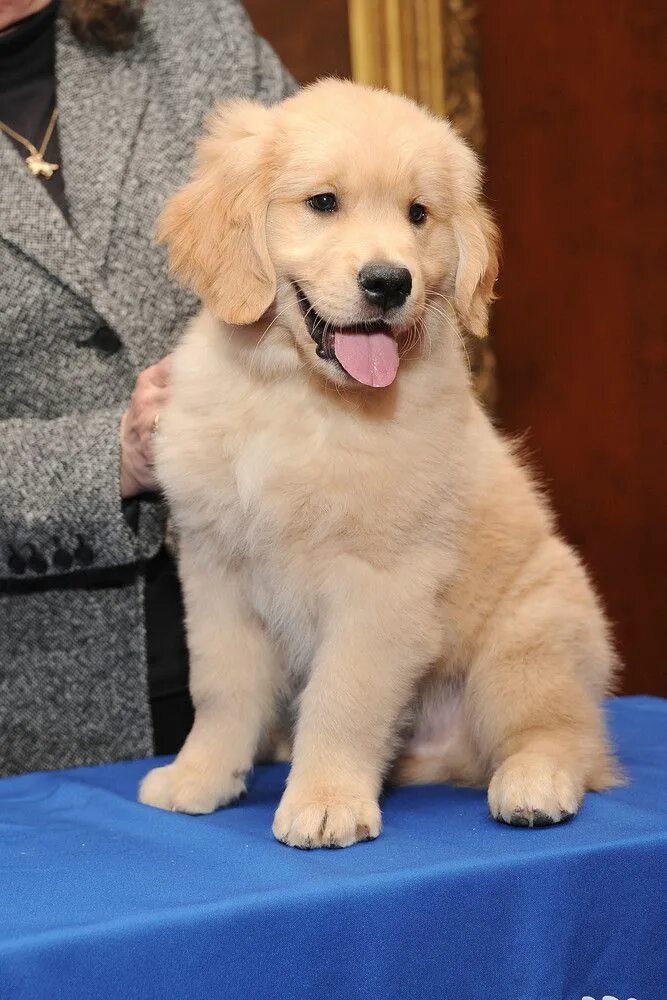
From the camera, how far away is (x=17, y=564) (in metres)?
2.20

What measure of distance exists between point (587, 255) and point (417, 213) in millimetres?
1986

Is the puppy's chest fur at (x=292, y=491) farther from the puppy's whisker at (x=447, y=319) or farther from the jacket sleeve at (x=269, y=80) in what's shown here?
the jacket sleeve at (x=269, y=80)

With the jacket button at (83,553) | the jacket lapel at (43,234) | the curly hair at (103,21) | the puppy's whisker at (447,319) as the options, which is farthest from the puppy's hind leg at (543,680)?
the curly hair at (103,21)

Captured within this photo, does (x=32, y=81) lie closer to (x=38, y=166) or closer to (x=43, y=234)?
(x=38, y=166)

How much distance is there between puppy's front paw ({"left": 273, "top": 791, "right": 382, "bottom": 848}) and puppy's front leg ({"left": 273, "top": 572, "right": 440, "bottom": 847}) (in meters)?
0.03

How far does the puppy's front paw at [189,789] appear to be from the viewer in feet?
5.66

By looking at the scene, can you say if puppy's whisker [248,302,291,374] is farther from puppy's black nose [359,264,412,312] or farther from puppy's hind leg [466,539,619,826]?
puppy's hind leg [466,539,619,826]

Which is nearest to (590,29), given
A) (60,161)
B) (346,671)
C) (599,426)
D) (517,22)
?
(517,22)

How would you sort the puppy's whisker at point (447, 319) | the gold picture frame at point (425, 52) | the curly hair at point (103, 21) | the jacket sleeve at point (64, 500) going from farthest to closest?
the gold picture frame at point (425, 52), the curly hair at point (103, 21), the jacket sleeve at point (64, 500), the puppy's whisker at point (447, 319)

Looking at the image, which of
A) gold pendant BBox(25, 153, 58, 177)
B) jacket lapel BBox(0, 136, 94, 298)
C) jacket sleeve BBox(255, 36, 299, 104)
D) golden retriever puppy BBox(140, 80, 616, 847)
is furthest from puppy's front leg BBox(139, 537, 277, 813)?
jacket sleeve BBox(255, 36, 299, 104)

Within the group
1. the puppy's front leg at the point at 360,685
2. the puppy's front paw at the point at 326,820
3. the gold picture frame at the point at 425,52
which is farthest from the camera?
the gold picture frame at the point at 425,52

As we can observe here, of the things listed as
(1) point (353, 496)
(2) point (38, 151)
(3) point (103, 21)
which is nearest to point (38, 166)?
(2) point (38, 151)

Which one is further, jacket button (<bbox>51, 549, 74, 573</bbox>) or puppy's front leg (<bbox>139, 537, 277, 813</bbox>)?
jacket button (<bbox>51, 549, 74, 573</bbox>)

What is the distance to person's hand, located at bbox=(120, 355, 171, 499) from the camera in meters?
1.96
